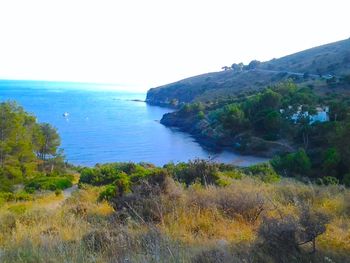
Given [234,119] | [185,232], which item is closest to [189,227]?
[185,232]

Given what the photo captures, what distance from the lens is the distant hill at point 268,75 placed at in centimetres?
8806

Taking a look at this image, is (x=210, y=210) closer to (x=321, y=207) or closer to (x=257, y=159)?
(x=321, y=207)

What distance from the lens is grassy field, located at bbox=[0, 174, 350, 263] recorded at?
4004 mm

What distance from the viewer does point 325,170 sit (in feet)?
97.5

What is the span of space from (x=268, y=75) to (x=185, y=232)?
105 meters

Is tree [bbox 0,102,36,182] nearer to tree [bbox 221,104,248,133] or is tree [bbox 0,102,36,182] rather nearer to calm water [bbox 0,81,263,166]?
calm water [bbox 0,81,263,166]

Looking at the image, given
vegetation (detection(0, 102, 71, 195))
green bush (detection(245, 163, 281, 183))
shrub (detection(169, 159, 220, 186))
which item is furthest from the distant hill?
shrub (detection(169, 159, 220, 186))

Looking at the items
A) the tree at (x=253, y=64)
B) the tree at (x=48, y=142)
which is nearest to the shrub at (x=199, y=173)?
the tree at (x=48, y=142)

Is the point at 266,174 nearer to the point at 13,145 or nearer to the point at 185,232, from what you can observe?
the point at 185,232

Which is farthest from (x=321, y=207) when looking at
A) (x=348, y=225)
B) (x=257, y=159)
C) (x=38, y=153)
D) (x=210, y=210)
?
(x=257, y=159)

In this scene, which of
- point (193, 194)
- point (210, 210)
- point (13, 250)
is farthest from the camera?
point (193, 194)

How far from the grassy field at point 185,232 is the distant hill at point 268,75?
232 ft

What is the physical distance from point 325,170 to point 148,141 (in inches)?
1612

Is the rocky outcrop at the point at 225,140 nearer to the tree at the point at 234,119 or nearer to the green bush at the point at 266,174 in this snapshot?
the tree at the point at 234,119
